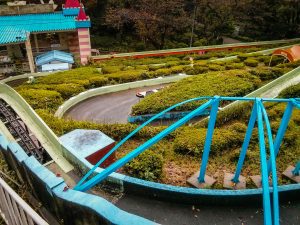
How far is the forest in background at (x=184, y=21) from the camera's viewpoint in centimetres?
3434

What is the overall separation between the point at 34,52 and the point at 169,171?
88.8 feet

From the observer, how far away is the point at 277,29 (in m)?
42.5

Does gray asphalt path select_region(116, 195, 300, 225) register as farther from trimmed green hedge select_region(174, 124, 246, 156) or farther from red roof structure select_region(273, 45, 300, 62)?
red roof structure select_region(273, 45, 300, 62)

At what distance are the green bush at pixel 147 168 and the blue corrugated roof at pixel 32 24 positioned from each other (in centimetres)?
2177

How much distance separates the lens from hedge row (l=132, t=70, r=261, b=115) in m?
16.3

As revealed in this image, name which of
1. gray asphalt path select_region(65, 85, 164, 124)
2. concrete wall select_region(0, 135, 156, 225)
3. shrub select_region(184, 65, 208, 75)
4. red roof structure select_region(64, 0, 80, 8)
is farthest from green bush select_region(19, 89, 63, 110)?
red roof structure select_region(64, 0, 80, 8)

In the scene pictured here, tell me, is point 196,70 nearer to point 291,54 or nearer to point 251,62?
point 251,62

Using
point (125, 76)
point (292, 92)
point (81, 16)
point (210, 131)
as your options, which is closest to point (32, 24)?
point (81, 16)

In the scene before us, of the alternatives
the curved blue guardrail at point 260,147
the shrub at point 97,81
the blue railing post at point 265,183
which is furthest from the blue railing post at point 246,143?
the shrub at point 97,81

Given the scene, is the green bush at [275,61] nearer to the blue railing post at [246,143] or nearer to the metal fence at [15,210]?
the blue railing post at [246,143]

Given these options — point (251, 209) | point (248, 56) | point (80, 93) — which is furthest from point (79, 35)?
point (251, 209)

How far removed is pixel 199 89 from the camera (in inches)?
703

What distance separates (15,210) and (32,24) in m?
28.8

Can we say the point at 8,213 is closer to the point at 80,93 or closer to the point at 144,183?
the point at 144,183
